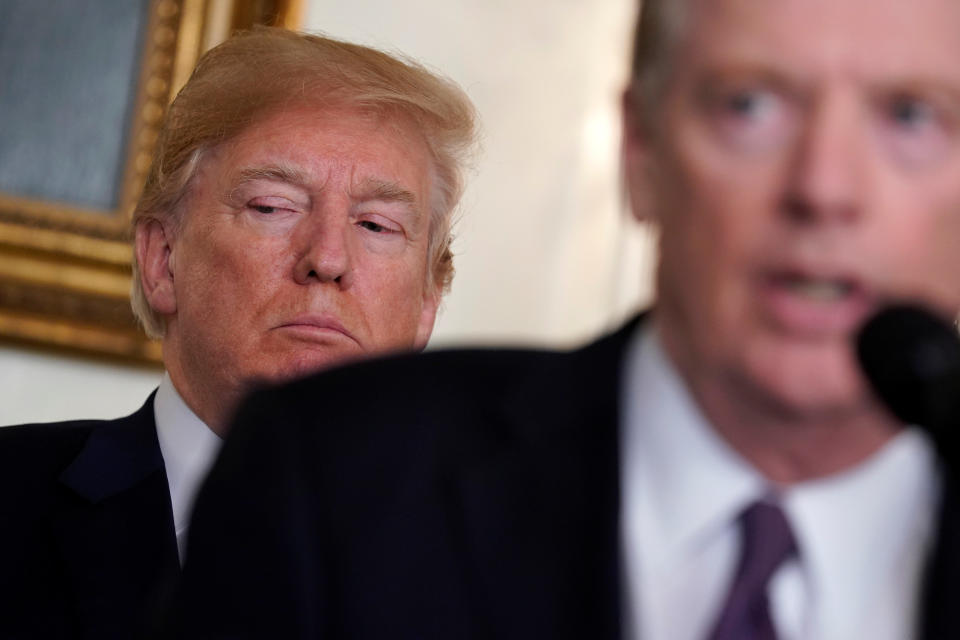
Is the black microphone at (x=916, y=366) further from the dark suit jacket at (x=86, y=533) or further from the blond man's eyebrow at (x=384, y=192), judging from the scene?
the blond man's eyebrow at (x=384, y=192)

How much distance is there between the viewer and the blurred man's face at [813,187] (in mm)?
975

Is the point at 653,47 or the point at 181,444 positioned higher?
the point at 653,47

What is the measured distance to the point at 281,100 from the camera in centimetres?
236

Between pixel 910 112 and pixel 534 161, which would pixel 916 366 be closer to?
pixel 910 112

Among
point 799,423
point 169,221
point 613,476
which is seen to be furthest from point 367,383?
point 169,221

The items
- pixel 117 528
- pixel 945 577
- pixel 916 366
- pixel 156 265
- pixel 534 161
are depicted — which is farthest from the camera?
pixel 534 161

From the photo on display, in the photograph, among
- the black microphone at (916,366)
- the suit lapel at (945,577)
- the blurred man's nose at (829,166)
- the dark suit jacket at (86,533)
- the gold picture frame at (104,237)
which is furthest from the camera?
the gold picture frame at (104,237)

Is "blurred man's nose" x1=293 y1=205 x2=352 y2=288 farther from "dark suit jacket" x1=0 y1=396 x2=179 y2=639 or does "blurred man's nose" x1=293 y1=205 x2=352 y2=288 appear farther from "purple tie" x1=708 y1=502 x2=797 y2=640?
"purple tie" x1=708 y1=502 x2=797 y2=640

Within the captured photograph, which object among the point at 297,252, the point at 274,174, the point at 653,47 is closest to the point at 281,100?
the point at 274,174

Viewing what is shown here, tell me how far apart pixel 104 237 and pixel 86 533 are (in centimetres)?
149

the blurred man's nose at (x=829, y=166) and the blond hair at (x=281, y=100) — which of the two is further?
the blond hair at (x=281, y=100)

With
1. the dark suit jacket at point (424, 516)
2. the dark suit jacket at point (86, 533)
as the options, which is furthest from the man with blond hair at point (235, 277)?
the dark suit jacket at point (424, 516)

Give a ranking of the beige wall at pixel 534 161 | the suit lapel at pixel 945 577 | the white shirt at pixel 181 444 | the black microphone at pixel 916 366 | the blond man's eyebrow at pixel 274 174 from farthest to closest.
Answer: the beige wall at pixel 534 161 → the blond man's eyebrow at pixel 274 174 → the white shirt at pixel 181 444 → the suit lapel at pixel 945 577 → the black microphone at pixel 916 366

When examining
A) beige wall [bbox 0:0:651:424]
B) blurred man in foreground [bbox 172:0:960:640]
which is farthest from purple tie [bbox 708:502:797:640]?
beige wall [bbox 0:0:651:424]
